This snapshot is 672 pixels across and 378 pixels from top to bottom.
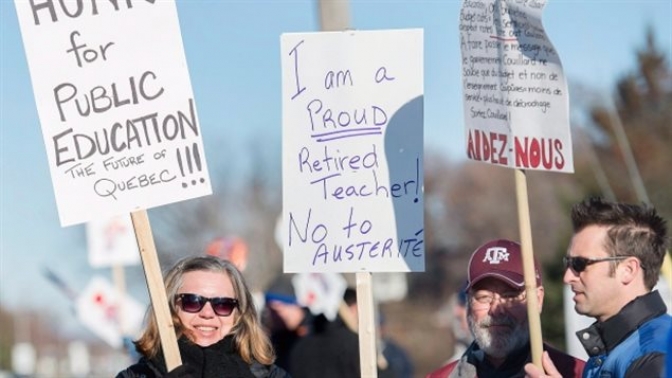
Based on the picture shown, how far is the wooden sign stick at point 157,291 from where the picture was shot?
19.5 feet

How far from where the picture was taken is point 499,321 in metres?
6.71

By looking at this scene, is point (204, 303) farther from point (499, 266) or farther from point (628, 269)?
point (628, 269)

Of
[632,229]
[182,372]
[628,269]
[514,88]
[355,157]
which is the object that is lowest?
[182,372]

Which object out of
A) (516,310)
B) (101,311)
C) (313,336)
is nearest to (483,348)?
(516,310)

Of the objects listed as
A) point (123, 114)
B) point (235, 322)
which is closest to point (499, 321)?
point (235, 322)

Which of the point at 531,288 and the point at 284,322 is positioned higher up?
the point at 531,288

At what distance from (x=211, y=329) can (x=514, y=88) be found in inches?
57.9

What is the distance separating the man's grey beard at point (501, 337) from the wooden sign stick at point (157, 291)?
1.36m

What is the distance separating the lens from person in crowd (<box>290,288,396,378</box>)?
37.1 feet

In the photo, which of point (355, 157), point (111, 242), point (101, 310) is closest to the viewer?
point (355, 157)

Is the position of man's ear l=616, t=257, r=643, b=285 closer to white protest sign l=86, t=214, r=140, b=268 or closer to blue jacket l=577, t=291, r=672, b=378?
blue jacket l=577, t=291, r=672, b=378

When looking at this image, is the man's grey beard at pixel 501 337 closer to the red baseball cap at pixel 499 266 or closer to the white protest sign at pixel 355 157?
the red baseball cap at pixel 499 266

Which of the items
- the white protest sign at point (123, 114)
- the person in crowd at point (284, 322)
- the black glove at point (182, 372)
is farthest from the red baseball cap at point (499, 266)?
the person in crowd at point (284, 322)

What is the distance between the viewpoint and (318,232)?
701 centimetres
